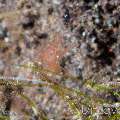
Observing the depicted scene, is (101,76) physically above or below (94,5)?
below

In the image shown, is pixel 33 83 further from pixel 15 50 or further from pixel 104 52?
pixel 104 52

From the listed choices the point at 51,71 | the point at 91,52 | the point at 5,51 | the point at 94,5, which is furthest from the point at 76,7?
the point at 5,51

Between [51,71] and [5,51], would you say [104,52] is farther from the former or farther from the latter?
[5,51]

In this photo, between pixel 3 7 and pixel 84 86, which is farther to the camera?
pixel 3 7

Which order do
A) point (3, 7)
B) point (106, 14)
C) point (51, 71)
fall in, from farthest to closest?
point (3, 7) → point (51, 71) → point (106, 14)


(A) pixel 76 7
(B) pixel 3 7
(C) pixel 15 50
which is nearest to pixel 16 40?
(C) pixel 15 50

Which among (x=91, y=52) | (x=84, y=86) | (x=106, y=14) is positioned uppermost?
(x=106, y=14)

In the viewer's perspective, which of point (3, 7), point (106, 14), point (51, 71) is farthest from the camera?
point (3, 7)

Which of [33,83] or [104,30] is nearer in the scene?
[104,30]

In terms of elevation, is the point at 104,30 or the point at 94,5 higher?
the point at 94,5
